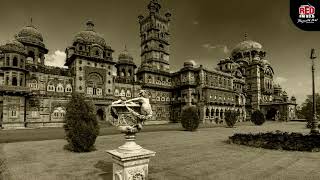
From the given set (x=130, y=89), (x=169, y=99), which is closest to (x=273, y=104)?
(x=169, y=99)

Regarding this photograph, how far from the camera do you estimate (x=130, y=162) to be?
5.62m

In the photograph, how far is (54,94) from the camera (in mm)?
36094

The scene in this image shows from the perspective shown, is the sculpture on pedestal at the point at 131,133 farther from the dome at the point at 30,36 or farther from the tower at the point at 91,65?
the dome at the point at 30,36

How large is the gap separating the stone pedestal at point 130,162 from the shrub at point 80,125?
704 cm

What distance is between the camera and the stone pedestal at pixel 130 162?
5.53 m

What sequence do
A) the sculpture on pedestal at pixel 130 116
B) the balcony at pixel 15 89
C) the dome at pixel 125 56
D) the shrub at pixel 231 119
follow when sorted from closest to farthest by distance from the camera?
1. the sculpture on pedestal at pixel 130 116
2. the balcony at pixel 15 89
3. the shrub at pixel 231 119
4. the dome at pixel 125 56

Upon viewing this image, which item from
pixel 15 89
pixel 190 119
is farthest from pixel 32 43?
pixel 190 119

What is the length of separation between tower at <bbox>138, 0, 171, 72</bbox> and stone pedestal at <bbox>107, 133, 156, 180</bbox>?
51875mm

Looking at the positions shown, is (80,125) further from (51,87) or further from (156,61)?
(156,61)

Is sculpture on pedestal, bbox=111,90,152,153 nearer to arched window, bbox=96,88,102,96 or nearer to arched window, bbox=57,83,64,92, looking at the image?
arched window, bbox=57,83,64,92

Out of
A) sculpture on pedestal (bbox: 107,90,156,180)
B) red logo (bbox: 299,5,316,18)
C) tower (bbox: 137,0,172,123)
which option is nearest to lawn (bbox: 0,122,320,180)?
sculpture on pedestal (bbox: 107,90,156,180)

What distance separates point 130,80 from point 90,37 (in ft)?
42.0

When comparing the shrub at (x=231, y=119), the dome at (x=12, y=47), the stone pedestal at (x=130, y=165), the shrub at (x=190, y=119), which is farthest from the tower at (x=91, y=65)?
the stone pedestal at (x=130, y=165)

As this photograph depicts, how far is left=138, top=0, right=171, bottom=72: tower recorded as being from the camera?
5888 centimetres
